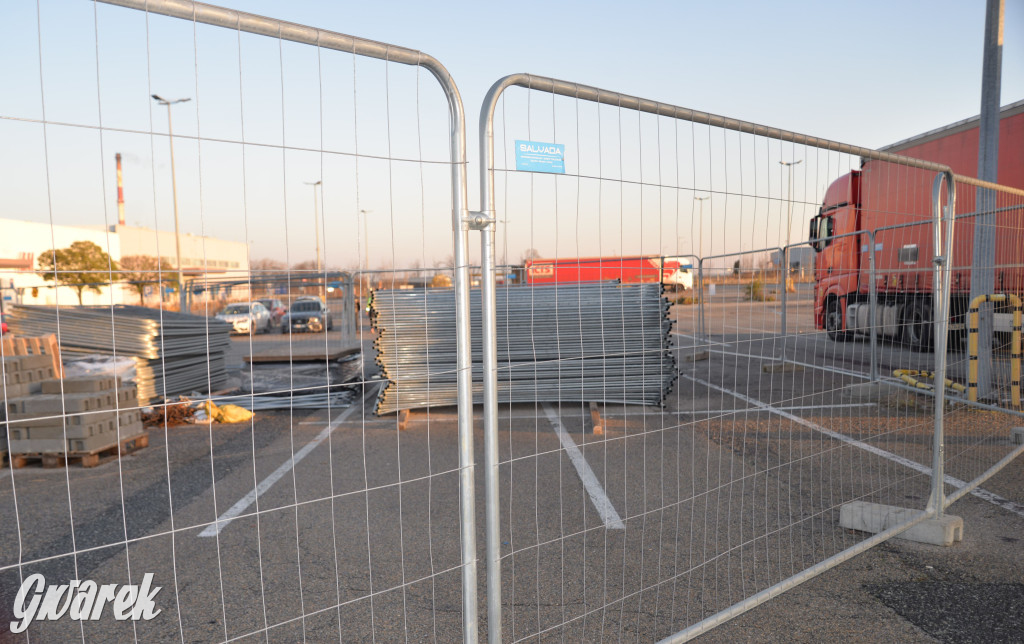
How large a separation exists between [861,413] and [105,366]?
10720 mm

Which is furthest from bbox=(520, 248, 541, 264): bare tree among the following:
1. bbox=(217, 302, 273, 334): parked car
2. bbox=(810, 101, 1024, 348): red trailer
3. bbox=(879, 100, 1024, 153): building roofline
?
bbox=(217, 302, 273, 334): parked car

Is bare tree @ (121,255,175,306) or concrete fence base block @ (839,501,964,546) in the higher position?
bare tree @ (121,255,175,306)

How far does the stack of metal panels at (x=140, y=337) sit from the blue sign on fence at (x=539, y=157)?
7059mm

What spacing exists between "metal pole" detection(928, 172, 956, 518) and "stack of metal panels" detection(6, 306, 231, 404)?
25.7 ft

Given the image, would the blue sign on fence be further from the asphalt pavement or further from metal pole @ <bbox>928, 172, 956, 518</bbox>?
metal pole @ <bbox>928, 172, 956, 518</bbox>

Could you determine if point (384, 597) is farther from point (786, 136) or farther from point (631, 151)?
point (786, 136)

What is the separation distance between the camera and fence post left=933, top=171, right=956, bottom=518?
398 centimetres

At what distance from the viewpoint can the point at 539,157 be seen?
2316 mm

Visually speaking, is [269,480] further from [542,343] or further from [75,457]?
[542,343]

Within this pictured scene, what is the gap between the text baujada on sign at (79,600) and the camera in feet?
10.9

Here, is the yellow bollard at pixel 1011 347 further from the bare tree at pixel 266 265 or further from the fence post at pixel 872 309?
the bare tree at pixel 266 265

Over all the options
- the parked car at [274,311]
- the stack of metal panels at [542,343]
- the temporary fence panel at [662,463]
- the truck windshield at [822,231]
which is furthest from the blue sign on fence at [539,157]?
the parked car at [274,311]

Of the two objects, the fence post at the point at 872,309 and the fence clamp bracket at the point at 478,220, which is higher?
the fence clamp bracket at the point at 478,220

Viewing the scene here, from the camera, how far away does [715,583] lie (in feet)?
11.2
